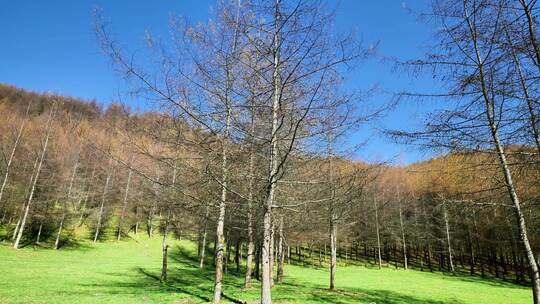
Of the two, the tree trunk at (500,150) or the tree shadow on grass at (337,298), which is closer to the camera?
the tree trunk at (500,150)

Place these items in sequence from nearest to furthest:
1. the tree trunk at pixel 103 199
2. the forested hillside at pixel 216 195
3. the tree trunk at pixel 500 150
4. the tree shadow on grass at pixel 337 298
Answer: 1. the tree trunk at pixel 500 150
2. the forested hillside at pixel 216 195
3. the tree shadow on grass at pixel 337 298
4. the tree trunk at pixel 103 199

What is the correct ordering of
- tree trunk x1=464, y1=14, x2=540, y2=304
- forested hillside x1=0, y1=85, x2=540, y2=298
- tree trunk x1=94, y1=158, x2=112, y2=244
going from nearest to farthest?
tree trunk x1=464, y1=14, x2=540, y2=304
forested hillside x1=0, y1=85, x2=540, y2=298
tree trunk x1=94, y1=158, x2=112, y2=244

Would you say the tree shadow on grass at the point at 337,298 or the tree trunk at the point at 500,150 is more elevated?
the tree trunk at the point at 500,150

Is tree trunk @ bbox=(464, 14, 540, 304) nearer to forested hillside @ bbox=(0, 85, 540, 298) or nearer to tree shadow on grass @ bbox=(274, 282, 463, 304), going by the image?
forested hillside @ bbox=(0, 85, 540, 298)

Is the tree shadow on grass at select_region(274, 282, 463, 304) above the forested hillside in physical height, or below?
below

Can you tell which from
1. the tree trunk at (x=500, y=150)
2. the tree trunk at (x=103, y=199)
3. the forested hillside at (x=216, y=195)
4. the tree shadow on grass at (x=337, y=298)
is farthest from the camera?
the tree trunk at (x=103, y=199)

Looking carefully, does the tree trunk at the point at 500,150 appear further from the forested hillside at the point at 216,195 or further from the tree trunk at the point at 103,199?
the tree trunk at the point at 103,199

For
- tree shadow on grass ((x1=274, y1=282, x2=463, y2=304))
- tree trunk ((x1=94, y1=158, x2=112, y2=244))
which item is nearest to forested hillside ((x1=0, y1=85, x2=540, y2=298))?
tree trunk ((x1=94, y1=158, x2=112, y2=244))

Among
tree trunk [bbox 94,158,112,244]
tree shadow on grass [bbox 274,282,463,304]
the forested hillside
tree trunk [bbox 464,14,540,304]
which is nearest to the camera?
tree trunk [bbox 464,14,540,304]

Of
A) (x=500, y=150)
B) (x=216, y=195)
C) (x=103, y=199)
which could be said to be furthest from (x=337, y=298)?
(x=103, y=199)

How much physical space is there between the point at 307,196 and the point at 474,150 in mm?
3871

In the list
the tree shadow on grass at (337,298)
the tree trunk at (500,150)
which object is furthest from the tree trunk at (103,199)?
the tree trunk at (500,150)

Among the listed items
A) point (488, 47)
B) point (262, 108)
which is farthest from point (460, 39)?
point (262, 108)

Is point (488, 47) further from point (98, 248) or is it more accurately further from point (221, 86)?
point (98, 248)
